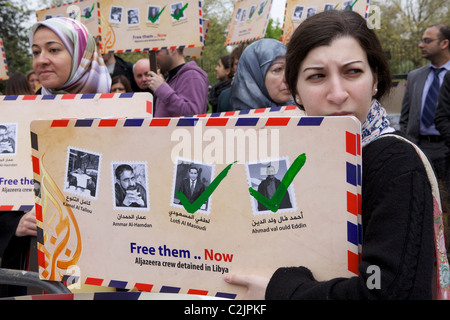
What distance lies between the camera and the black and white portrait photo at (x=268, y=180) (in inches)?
61.0

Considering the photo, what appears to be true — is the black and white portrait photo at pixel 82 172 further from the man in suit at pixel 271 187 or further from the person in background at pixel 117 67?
the person in background at pixel 117 67

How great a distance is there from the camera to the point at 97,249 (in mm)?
1796

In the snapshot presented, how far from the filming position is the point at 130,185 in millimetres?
1730

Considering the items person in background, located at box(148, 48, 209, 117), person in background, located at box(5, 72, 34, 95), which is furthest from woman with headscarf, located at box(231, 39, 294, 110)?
person in background, located at box(5, 72, 34, 95)

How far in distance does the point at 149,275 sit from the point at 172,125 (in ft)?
1.60

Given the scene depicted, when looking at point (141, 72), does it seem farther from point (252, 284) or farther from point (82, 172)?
point (252, 284)

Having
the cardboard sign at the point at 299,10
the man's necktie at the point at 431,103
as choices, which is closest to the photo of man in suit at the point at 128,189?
the cardboard sign at the point at 299,10

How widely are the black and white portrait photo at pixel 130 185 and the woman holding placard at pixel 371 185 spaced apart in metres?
0.38

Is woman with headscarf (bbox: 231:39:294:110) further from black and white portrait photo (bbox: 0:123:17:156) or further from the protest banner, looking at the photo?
black and white portrait photo (bbox: 0:123:17:156)

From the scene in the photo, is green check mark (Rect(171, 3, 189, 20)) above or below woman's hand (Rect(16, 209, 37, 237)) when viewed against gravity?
above

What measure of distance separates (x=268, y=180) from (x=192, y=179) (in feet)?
0.80

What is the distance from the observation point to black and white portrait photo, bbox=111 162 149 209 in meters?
1.71
